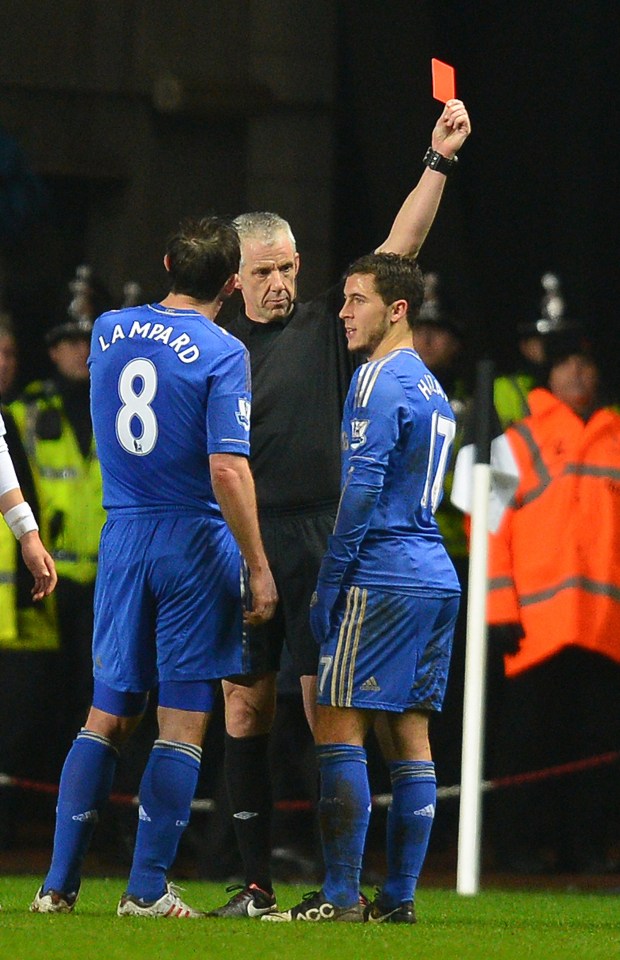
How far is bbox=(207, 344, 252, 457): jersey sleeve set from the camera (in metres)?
5.16

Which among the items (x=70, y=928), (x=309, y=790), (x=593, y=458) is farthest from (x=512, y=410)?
(x=70, y=928)

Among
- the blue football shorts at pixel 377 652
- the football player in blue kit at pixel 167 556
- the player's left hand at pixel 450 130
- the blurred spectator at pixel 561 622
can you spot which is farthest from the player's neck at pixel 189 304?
the blurred spectator at pixel 561 622

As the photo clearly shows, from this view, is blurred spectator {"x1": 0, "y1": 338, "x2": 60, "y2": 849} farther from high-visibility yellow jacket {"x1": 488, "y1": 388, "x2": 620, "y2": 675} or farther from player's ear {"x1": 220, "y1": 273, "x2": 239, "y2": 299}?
player's ear {"x1": 220, "y1": 273, "x2": 239, "y2": 299}

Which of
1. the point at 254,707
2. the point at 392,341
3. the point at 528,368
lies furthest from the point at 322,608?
the point at 528,368

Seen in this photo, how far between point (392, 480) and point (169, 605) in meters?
0.63

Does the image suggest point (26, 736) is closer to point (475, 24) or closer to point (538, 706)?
point (538, 706)

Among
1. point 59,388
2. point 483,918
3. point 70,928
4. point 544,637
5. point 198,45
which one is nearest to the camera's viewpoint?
point 70,928

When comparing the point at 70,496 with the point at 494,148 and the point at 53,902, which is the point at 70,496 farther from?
the point at 53,902

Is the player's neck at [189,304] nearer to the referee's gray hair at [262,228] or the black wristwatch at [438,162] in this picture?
the referee's gray hair at [262,228]

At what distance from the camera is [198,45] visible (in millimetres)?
10688

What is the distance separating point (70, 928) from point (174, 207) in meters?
6.17

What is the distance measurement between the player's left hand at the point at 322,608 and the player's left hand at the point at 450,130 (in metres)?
1.32

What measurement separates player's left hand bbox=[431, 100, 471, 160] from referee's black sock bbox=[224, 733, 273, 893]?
1.66m

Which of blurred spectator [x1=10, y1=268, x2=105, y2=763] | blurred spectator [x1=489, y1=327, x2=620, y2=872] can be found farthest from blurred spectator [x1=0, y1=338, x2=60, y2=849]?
blurred spectator [x1=489, y1=327, x2=620, y2=872]
